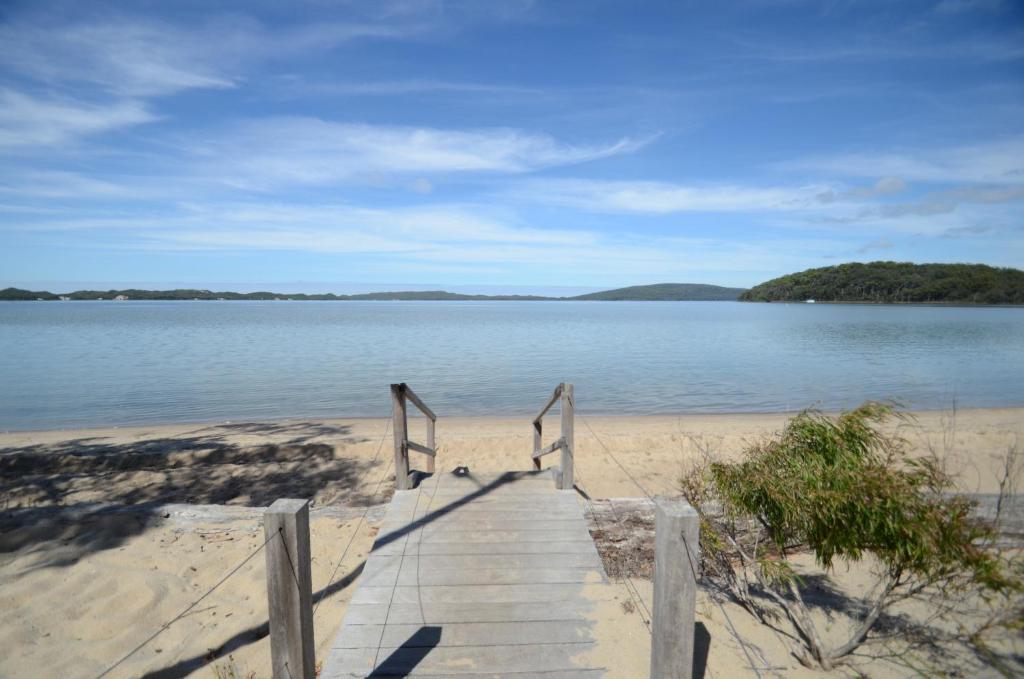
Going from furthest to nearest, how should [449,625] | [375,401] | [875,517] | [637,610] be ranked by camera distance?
[375,401] → [637,610] → [449,625] → [875,517]

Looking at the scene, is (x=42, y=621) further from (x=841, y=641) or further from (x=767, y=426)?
(x=767, y=426)

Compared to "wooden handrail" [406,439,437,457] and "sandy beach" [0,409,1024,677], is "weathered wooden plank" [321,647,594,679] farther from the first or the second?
"wooden handrail" [406,439,437,457]

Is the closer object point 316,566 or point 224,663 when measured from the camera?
point 224,663

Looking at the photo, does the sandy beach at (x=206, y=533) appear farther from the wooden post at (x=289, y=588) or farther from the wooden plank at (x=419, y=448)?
the wooden post at (x=289, y=588)

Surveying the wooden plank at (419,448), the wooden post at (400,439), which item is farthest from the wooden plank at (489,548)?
the wooden plank at (419,448)

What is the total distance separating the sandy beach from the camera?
4496mm

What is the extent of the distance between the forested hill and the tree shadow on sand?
145m

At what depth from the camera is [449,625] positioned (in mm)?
4254

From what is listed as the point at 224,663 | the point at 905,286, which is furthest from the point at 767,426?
the point at 905,286

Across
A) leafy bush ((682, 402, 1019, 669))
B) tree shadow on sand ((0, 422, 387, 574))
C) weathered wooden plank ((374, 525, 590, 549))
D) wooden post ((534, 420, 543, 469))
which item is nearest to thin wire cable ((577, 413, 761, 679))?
leafy bush ((682, 402, 1019, 669))

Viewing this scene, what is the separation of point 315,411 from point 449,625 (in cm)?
1483

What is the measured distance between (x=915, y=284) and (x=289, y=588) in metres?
153

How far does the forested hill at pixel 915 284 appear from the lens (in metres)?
116

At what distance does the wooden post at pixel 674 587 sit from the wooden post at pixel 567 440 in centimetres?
372
